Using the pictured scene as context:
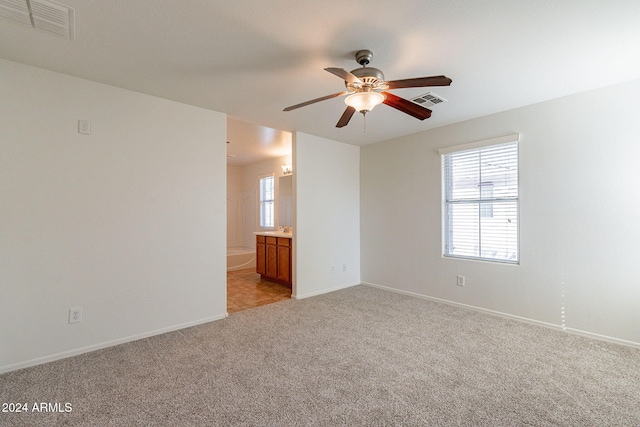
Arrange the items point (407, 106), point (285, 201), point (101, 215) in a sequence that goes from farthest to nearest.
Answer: point (285, 201) → point (101, 215) → point (407, 106)

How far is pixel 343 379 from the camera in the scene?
210 centimetres

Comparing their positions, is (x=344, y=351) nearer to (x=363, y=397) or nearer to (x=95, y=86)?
(x=363, y=397)

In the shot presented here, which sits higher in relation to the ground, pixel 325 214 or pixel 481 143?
pixel 481 143

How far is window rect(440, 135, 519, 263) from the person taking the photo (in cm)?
337

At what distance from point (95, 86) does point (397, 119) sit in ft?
10.5

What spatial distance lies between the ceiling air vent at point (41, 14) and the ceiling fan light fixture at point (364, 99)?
183 cm

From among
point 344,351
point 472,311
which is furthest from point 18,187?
point 472,311

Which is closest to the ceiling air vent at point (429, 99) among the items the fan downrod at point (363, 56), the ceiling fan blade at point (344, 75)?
the fan downrod at point (363, 56)

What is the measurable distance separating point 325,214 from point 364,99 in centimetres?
256

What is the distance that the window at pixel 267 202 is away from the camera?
6734 mm

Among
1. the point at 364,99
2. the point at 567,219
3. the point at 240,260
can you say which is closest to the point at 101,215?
the point at 364,99

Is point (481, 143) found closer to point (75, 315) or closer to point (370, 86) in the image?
point (370, 86)

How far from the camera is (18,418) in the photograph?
5.59 feet

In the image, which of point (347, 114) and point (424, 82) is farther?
point (347, 114)
